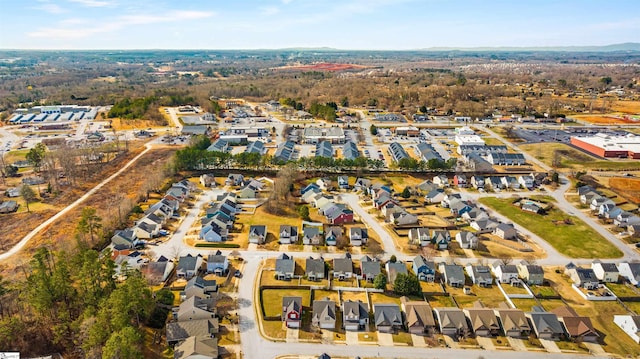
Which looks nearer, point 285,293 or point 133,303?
point 133,303

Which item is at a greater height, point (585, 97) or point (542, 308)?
point (585, 97)

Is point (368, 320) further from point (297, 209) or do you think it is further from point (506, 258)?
point (297, 209)

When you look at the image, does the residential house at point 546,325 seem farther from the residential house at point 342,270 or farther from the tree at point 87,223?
the tree at point 87,223

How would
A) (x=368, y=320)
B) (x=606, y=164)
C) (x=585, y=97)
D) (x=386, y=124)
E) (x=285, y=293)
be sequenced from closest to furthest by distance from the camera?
(x=368, y=320)
(x=285, y=293)
(x=606, y=164)
(x=386, y=124)
(x=585, y=97)

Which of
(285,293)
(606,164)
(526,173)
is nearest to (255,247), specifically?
(285,293)

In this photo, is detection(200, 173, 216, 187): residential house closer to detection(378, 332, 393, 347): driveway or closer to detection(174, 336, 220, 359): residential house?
detection(174, 336, 220, 359): residential house

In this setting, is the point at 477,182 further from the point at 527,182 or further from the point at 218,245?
the point at 218,245

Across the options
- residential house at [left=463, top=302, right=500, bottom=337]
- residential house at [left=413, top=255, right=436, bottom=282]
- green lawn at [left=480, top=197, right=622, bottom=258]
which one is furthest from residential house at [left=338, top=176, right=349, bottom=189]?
residential house at [left=463, top=302, right=500, bottom=337]

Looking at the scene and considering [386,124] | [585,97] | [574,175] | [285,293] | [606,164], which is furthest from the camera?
[585,97]
